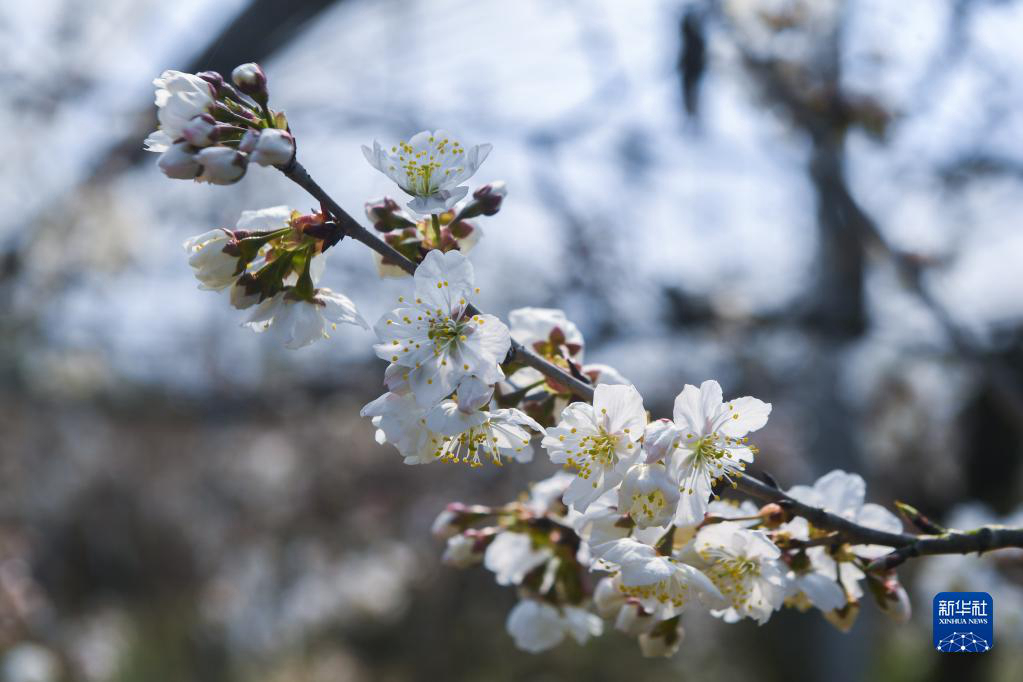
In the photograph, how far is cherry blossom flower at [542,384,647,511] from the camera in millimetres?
878

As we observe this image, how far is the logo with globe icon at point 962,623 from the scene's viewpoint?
1.26m

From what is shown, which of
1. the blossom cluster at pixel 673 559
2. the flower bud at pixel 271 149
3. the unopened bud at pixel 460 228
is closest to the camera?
the flower bud at pixel 271 149

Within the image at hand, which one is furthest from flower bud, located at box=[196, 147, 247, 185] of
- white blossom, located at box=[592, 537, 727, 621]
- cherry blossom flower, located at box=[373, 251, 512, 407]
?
white blossom, located at box=[592, 537, 727, 621]

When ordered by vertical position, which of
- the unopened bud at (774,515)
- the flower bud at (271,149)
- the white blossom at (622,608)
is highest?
the flower bud at (271,149)

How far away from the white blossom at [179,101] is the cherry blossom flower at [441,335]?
0.93 ft

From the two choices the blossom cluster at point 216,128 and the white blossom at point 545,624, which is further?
the white blossom at point 545,624

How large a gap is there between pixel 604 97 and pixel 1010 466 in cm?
602

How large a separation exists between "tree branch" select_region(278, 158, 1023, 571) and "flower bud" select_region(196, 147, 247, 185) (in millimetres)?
68

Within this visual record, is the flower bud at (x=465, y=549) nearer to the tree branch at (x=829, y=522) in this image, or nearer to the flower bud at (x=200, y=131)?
the tree branch at (x=829, y=522)

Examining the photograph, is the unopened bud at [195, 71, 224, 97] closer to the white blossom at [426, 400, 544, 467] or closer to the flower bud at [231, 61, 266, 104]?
the flower bud at [231, 61, 266, 104]

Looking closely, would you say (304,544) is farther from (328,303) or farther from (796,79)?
(328,303)

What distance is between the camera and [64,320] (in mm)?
5152

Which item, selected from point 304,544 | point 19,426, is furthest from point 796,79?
point 19,426

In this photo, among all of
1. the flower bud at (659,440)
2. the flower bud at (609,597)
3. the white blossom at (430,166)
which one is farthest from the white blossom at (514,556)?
the white blossom at (430,166)
